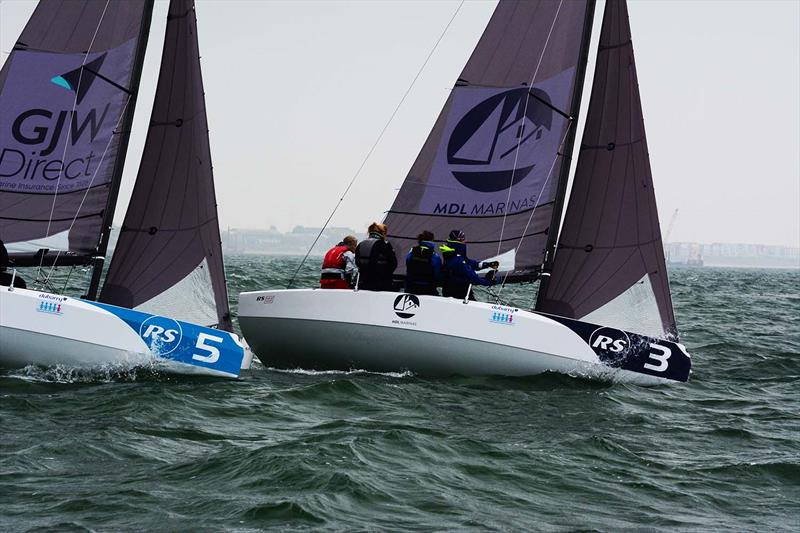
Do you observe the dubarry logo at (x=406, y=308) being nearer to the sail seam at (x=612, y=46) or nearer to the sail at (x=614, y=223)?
the sail at (x=614, y=223)

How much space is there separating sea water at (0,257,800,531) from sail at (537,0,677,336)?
1.12 meters

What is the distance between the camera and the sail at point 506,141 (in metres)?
11.6

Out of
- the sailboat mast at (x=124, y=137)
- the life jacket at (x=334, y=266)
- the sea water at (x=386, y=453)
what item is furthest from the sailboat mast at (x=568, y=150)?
the sailboat mast at (x=124, y=137)

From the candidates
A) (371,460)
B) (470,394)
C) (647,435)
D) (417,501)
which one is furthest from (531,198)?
(417,501)

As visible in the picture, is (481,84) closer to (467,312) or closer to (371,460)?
(467,312)

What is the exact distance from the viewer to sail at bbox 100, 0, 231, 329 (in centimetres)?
1053

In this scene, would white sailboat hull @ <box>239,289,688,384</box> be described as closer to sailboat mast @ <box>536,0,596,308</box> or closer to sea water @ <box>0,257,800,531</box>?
sea water @ <box>0,257,800,531</box>

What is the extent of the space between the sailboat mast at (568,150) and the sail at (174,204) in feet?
11.9

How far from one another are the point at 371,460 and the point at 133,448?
1550 mm

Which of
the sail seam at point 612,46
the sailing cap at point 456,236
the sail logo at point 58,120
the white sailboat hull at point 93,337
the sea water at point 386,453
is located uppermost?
the sail seam at point 612,46

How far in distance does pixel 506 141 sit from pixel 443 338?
2.91m

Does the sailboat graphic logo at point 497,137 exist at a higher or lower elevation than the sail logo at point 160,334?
higher

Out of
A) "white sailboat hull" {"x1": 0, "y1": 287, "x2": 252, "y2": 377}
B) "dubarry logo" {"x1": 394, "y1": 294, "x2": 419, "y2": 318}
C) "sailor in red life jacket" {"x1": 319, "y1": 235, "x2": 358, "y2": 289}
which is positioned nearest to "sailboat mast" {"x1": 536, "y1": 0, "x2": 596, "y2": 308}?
"dubarry logo" {"x1": 394, "y1": 294, "x2": 419, "y2": 318}

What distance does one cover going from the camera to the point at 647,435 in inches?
316
